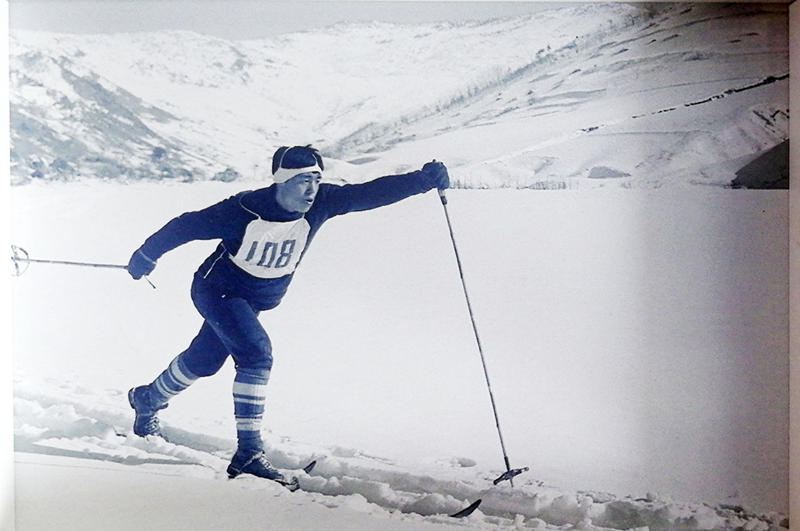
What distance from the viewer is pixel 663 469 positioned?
2.07 metres

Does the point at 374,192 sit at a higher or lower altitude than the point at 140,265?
higher

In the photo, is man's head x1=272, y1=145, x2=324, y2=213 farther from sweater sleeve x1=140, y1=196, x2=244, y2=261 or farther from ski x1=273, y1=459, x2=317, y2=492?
ski x1=273, y1=459, x2=317, y2=492

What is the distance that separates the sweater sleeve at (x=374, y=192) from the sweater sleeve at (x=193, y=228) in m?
0.28

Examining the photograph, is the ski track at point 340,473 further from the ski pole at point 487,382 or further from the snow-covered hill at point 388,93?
the snow-covered hill at point 388,93

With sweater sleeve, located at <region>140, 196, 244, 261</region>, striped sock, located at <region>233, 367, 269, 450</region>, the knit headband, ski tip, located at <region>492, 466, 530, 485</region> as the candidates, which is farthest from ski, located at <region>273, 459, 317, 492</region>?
the knit headband

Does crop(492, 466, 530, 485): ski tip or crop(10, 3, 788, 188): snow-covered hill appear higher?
crop(10, 3, 788, 188): snow-covered hill

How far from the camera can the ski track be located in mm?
2076

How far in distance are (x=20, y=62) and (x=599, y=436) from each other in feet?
6.53

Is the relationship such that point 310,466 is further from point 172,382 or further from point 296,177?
point 296,177

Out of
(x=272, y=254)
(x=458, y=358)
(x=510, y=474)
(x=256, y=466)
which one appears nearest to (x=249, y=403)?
(x=256, y=466)

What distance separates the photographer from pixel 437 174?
209 centimetres

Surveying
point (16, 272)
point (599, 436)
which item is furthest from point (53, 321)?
point (599, 436)

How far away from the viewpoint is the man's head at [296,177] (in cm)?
208

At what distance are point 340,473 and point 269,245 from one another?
687mm
